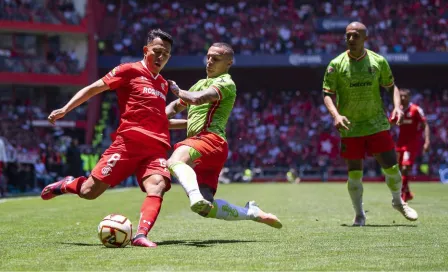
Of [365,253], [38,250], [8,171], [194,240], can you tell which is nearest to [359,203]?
[194,240]

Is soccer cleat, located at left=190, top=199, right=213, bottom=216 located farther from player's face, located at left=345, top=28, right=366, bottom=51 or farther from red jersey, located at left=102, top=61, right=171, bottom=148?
player's face, located at left=345, top=28, right=366, bottom=51

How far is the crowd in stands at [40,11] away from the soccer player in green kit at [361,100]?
36019 millimetres

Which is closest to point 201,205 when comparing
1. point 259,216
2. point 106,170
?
point 106,170

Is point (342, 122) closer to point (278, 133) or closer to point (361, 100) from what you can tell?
point (361, 100)

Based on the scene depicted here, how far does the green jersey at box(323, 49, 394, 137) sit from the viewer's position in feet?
36.7

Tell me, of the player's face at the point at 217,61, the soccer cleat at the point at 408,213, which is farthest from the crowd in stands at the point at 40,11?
the player's face at the point at 217,61

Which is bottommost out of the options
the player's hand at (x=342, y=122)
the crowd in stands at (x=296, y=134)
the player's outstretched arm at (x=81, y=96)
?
the crowd in stands at (x=296, y=134)

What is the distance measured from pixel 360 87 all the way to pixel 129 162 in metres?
3.57

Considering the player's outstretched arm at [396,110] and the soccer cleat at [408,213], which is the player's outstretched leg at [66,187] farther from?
the soccer cleat at [408,213]

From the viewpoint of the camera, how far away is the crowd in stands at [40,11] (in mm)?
45156

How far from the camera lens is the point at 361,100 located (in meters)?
11.2

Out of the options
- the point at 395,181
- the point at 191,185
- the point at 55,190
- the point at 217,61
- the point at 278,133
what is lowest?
the point at 278,133

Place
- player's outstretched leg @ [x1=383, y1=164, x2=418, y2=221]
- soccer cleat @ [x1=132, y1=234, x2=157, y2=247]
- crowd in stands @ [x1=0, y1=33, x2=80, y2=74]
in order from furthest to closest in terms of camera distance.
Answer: crowd in stands @ [x1=0, y1=33, x2=80, y2=74] → player's outstretched leg @ [x1=383, y1=164, x2=418, y2=221] → soccer cleat @ [x1=132, y1=234, x2=157, y2=247]

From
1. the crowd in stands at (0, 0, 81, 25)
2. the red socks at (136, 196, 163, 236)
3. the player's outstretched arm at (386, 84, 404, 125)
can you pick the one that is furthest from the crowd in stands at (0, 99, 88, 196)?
the red socks at (136, 196, 163, 236)
